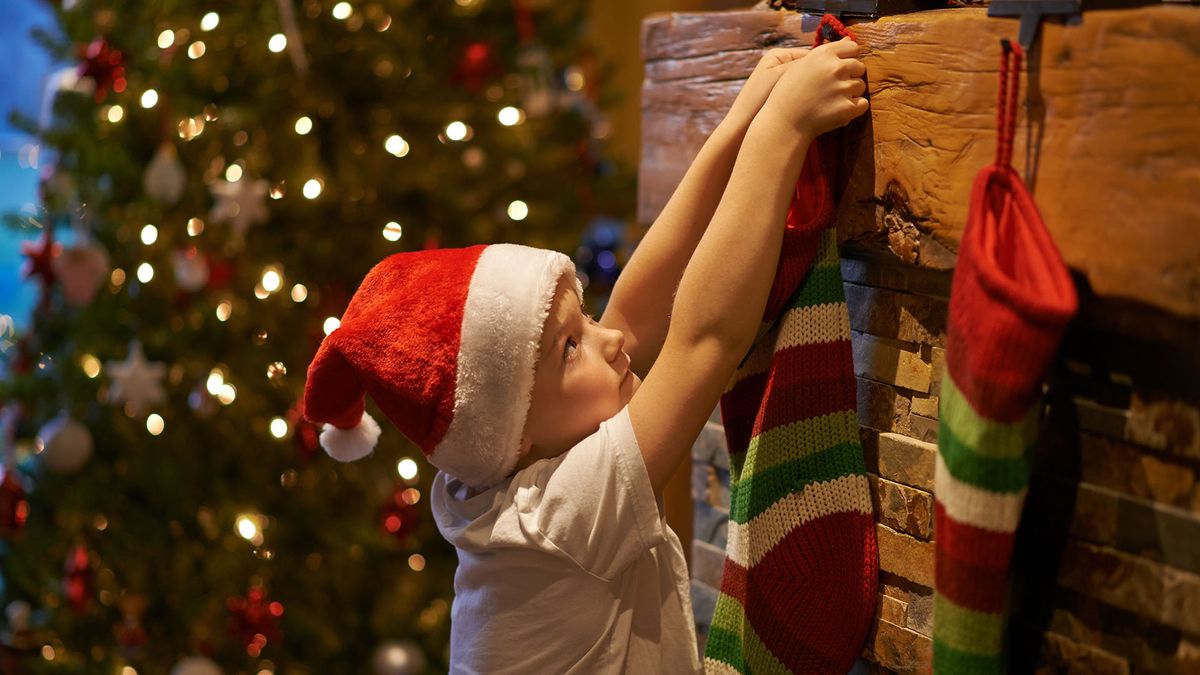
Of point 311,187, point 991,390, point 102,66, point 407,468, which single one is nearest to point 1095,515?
point 991,390

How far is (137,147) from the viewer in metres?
2.16

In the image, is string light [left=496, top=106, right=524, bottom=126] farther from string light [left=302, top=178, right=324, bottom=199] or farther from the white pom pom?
the white pom pom

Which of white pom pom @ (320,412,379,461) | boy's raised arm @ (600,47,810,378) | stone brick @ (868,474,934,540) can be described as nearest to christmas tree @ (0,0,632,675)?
white pom pom @ (320,412,379,461)

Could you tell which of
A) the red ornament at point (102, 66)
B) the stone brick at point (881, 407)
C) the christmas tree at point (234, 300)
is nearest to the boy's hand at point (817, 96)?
the stone brick at point (881, 407)

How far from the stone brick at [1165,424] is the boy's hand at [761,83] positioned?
17.4 inches

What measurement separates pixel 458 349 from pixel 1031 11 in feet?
1.93

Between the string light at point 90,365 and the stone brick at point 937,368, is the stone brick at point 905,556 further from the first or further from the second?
the string light at point 90,365

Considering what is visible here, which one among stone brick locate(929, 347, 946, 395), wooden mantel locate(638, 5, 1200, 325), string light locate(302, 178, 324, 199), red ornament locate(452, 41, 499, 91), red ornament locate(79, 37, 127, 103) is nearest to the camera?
wooden mantel locate(638, 5, 1200, 325)

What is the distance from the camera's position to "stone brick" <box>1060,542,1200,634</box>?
801 millimetres

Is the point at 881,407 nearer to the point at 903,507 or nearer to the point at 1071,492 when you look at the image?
the point at 903,507

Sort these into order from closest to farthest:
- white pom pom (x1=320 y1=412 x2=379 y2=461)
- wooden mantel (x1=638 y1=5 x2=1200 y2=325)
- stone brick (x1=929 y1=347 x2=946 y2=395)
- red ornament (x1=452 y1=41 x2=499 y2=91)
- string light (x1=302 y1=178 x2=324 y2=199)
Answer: wooden mantel (x1=638 y1=5 x2=1200 y2=325) < stone brick (x1=929 y1=347 x2=946 y2=395) < white pom pom (x1=320 y1=412 x2=379 y2=461) < string light (x1=302 y1=178 x2=324 y2=199) < red ornament (x1=452 y1=41 x2=499 y2=91)

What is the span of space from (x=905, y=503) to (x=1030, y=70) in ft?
1.38

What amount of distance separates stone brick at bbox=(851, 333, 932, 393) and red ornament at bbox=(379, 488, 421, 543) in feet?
4.23

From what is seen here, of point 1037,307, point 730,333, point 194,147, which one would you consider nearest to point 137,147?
point 194,147
